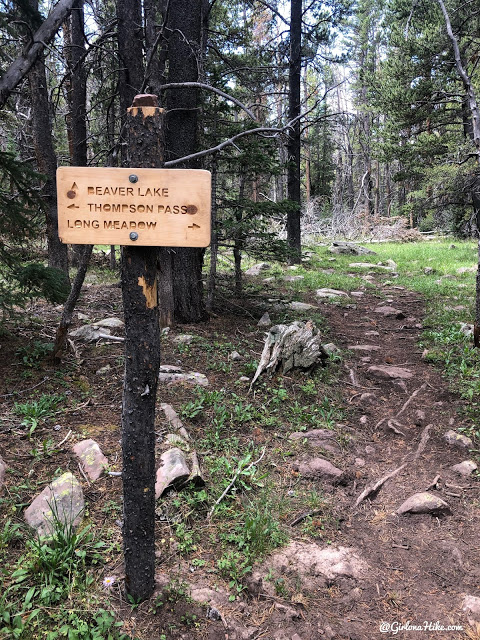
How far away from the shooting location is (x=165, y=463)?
11.0ft

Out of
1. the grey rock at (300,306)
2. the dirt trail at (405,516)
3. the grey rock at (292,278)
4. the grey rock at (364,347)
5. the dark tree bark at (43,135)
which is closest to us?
the dirt trail at (405,516)

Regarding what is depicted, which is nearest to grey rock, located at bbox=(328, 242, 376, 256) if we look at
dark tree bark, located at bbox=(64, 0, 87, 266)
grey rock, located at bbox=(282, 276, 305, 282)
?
grey rock, located at bbox=(282, 276, 305, 282)

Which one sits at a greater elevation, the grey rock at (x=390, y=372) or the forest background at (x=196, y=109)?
the forest background at (x=196, y=109)

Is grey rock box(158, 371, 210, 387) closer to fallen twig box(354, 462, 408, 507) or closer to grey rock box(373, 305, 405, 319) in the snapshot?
fallen twig box(354, 462, 408, 507)

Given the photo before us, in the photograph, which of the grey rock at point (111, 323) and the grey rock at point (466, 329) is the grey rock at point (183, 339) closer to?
the grey rock at point (111, 323)

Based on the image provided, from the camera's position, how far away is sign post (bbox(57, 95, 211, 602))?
84.4 inches

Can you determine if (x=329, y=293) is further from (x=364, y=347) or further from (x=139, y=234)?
(x=139, y=234)

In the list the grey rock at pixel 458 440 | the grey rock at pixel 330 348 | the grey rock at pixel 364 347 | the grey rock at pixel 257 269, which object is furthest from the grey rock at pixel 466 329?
the grey rock at pixel 257 269

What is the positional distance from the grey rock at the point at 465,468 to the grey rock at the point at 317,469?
1.04 meters

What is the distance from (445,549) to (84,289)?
832cm

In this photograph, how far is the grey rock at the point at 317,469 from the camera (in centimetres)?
368

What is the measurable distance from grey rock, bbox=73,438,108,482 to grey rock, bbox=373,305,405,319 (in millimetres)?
6207

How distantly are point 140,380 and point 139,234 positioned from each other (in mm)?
785

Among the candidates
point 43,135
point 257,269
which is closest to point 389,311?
point 257,269
